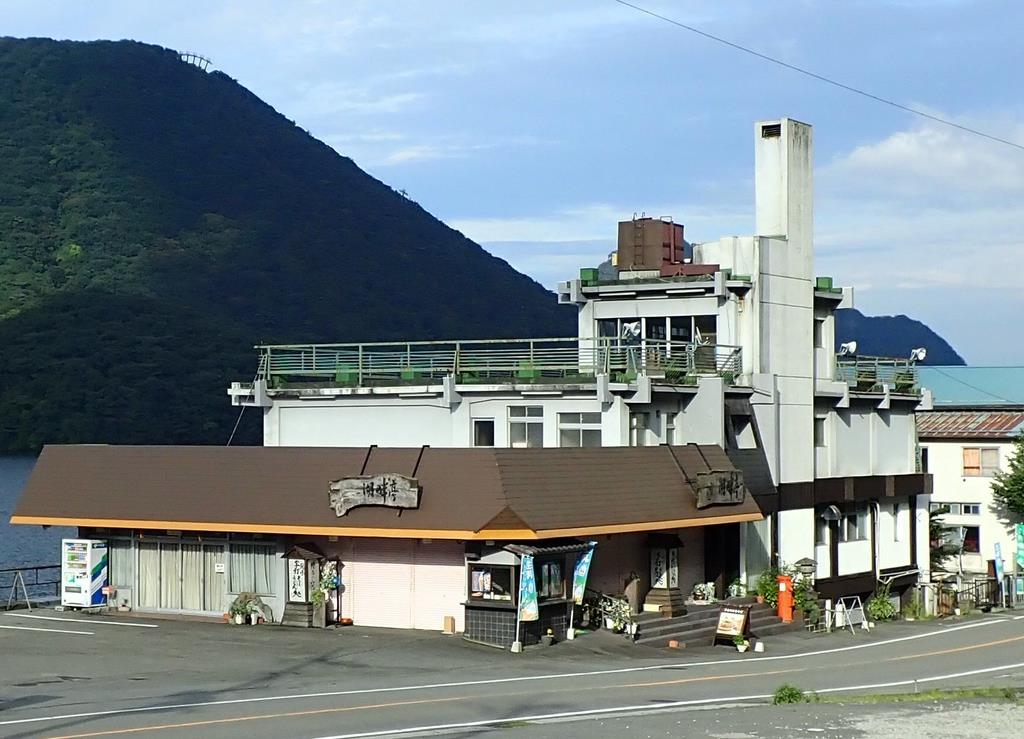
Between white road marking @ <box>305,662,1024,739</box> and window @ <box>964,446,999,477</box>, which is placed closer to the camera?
white road marking @ <box>305,662,1024,739</box>

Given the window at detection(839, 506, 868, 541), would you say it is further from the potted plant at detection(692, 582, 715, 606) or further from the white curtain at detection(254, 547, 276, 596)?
the white curtain at detection(254, 547, 276, 596)

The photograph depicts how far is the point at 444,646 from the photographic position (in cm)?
3694

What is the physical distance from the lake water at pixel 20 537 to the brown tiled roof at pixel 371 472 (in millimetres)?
44218

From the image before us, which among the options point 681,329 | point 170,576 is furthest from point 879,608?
Result: point 170,576

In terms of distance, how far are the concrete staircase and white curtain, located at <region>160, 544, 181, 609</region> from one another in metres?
13.2

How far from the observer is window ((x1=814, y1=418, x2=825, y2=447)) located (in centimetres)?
5525

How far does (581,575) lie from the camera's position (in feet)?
Answer: 128

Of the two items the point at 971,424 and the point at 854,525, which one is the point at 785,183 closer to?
the point at 854,525

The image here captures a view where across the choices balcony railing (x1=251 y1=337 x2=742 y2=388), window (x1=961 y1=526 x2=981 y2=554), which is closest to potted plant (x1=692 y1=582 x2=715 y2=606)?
balcony railing (x1=251 y1=337 x2=742 y2=388)

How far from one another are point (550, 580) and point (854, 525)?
865 inches

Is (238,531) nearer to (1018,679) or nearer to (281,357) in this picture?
(281,357)

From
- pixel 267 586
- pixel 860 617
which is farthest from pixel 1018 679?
pixel 267 586

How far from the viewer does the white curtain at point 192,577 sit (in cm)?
4250

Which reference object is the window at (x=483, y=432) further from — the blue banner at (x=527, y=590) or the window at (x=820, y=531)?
the window at (x=820, y=531)
